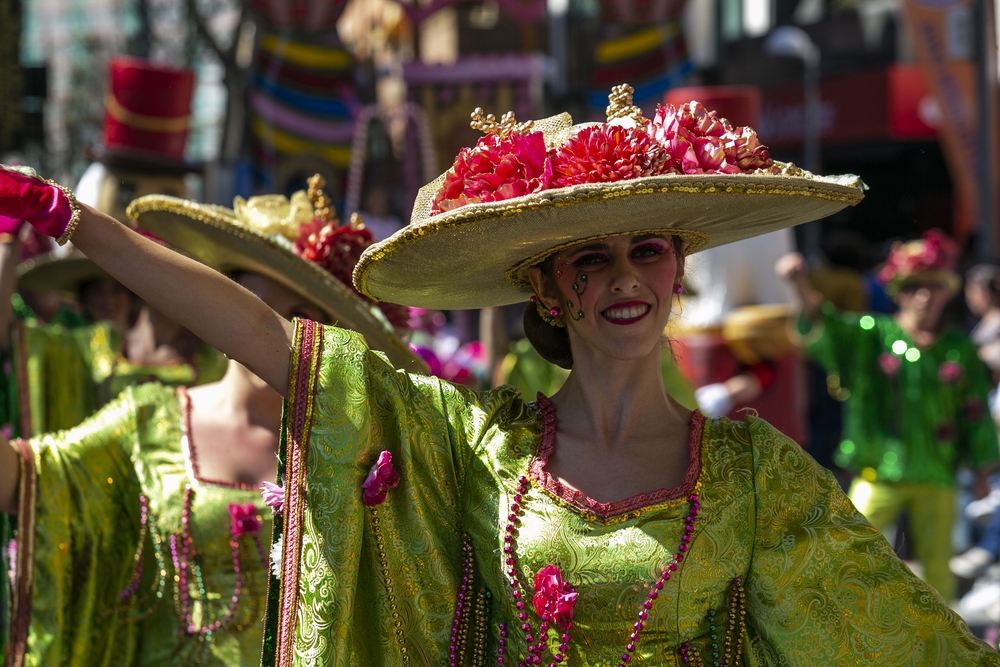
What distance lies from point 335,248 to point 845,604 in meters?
1.61

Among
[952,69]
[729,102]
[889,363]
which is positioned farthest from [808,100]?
[889,363]

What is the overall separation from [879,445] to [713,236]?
4.09m

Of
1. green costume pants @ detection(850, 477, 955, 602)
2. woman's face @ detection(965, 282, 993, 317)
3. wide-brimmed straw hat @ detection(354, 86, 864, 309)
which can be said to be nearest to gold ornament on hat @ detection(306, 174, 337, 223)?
wide-brimmed straw hat @ detection(354, 86, 864, 309)

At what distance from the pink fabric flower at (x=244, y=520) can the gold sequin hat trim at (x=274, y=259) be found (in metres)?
0.49

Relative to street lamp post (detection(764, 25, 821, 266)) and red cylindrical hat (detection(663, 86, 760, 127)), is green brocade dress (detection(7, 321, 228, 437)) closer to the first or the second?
red cylindrical hat (detection(663, 86, 760, 127))

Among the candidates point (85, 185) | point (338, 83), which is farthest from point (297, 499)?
point (338, 83)

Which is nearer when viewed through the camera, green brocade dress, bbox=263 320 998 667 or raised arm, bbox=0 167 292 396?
raised arm, bbox=0 167 292 396

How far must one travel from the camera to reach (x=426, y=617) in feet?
7.93

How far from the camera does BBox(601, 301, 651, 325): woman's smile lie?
7.86ft

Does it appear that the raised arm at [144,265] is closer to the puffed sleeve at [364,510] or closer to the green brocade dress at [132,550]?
the puffed sleeve at [364,510]

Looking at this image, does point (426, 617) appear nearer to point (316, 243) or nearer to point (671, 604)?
point (671, 604)

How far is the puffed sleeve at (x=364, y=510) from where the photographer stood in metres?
2.30

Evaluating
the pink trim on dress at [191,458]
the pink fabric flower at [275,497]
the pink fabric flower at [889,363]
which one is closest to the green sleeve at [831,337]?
the pink fabric flower at [889,363]

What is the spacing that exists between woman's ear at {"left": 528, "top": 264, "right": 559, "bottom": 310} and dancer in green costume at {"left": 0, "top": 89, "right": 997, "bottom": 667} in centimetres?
4
